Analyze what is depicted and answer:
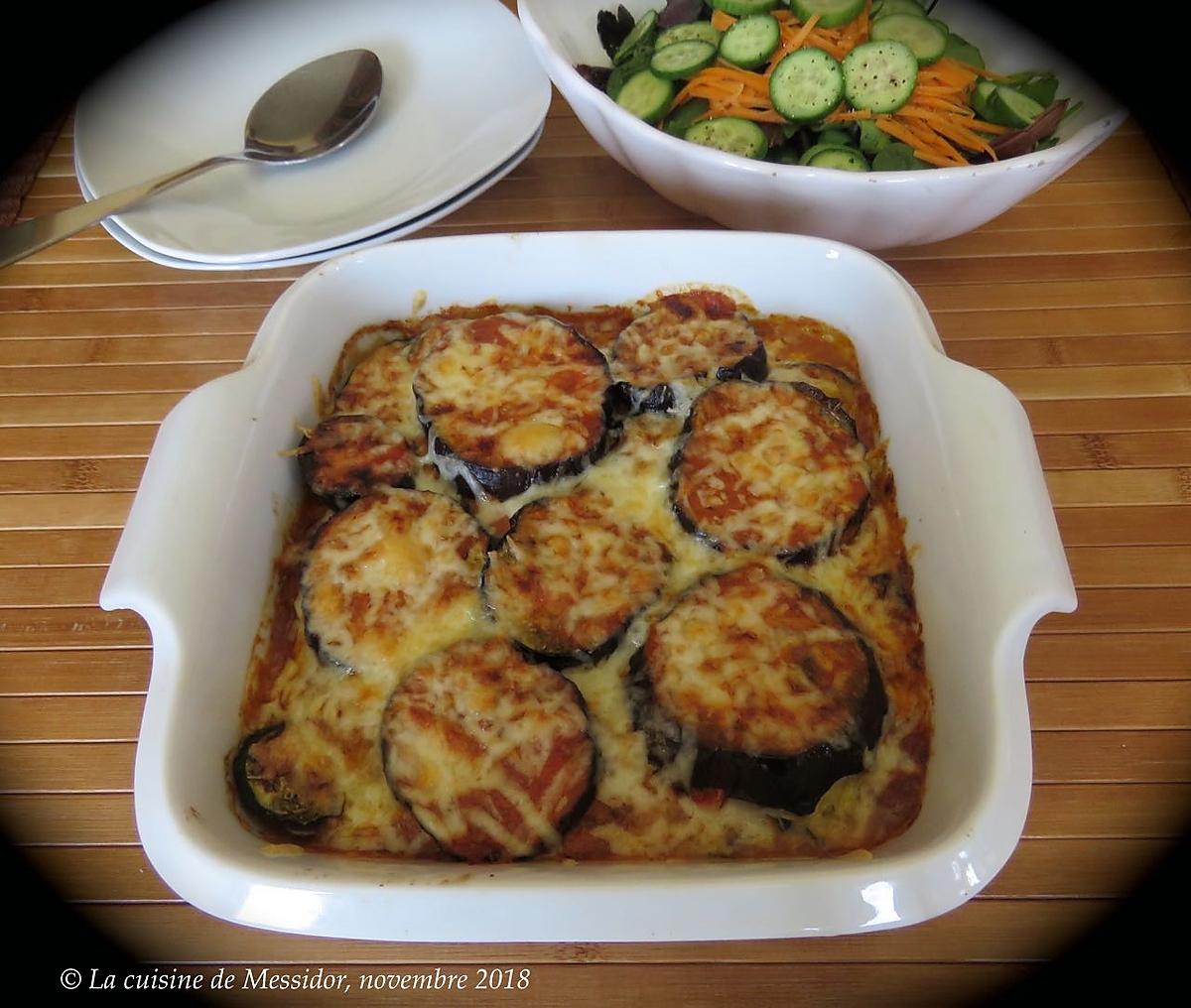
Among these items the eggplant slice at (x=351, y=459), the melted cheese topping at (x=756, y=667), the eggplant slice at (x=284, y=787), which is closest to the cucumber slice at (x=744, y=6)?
the eggplant slice at (x=351, y=459)

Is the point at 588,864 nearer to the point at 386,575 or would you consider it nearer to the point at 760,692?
the point at 760,692

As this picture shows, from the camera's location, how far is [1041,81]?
1.98 metres

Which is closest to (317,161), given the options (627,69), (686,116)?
(627,69)

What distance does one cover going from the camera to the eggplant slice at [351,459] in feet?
4.99

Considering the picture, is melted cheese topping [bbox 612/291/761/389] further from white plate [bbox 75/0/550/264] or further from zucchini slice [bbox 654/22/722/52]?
zucchini slice [bbox 654/22/722/52]

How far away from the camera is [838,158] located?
1887 millimetres

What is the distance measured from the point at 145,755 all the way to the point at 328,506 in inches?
22.0

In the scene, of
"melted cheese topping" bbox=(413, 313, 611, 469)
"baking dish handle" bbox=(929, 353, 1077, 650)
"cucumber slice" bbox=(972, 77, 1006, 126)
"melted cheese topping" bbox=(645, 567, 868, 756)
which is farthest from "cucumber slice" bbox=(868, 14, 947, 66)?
"melted cheese topping" bbox=(645, 567, 868, 756)

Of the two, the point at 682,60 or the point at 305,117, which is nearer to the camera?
the point at 682,60

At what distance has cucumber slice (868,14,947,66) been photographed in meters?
2.00

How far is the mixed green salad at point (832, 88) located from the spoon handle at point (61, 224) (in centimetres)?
112

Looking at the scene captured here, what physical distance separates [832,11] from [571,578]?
1.59 meters

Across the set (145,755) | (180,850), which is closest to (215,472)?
(145,755)

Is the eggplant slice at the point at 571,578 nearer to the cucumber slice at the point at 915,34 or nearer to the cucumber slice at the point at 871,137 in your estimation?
the cucumber slice at the point at 871,137
